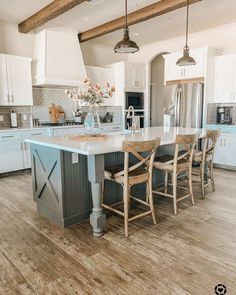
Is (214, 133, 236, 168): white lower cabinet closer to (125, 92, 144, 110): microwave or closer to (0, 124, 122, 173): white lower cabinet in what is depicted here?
(125, 92, 144, 110): microwave

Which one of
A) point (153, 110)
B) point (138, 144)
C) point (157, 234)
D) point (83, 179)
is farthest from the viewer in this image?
point (153, 110)

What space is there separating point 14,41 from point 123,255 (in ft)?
16.2

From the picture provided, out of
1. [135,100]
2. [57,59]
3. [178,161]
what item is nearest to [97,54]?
[135,100]

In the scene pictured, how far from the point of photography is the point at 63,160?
257cm

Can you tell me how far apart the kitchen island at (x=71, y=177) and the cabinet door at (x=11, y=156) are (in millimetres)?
1923

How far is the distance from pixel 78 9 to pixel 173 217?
12.9 feet

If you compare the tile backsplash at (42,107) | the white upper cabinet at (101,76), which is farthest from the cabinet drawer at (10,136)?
the white upper cabinet at (101,76)

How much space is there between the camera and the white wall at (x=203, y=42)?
5.25 metres

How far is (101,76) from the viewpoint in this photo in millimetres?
6320

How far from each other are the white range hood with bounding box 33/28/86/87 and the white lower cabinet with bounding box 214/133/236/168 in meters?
3.40

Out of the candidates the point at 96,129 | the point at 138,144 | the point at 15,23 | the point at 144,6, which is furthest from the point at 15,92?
the point at 138,144

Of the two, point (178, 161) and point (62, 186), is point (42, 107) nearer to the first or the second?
point (62, 186)

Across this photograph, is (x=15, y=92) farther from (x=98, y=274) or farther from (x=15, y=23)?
(x=98, y=274)

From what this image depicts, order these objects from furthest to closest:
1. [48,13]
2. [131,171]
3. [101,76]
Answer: [101,76] < [48,13] < [131,171]
